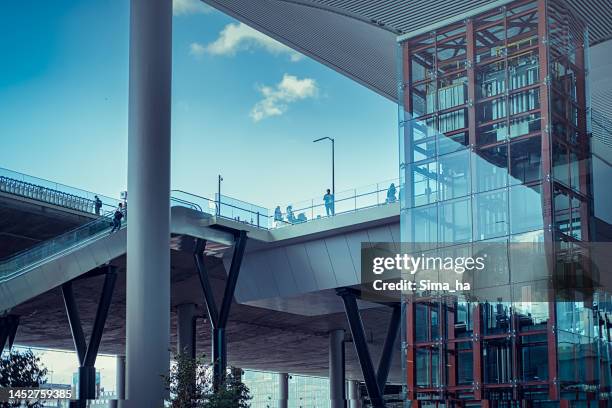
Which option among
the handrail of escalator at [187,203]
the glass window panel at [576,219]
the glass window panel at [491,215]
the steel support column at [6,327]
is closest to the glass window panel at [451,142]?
the glass window panel at [491,215]

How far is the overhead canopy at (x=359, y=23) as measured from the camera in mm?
29406

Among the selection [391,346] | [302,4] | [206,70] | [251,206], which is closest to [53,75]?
[206,70]

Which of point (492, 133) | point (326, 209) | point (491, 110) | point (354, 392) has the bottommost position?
point (354, 392)

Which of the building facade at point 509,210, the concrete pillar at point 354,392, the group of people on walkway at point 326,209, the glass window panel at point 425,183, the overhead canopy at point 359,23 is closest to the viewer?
the building facade at point 509,210

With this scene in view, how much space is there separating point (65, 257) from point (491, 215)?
16.6 meters

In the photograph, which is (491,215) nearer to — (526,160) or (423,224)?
(526,160)

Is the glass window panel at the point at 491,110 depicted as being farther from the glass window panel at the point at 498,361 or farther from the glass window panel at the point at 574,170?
the glass window panel at the point at 498,361

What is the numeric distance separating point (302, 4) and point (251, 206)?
41.2ft

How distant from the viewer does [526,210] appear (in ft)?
88.0

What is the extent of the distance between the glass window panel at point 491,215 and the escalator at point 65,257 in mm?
14697

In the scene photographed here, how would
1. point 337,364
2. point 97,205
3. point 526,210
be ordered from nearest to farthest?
1. point 526,210
2. point 97,205
3. point 337,364

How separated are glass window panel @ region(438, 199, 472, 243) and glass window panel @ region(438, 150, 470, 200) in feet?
0.90

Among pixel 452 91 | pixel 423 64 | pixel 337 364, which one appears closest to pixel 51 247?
pixel 423 64

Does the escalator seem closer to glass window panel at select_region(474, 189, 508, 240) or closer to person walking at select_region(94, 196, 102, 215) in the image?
person walking at select_region(94, 196, 102, 215)
